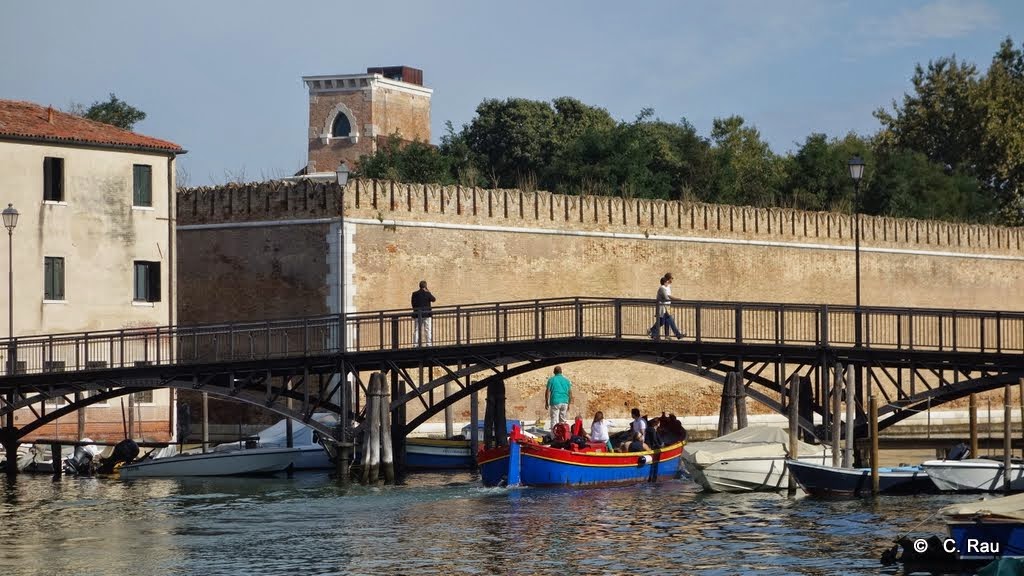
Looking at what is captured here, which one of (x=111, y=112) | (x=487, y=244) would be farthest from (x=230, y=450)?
(x=111, y=112)

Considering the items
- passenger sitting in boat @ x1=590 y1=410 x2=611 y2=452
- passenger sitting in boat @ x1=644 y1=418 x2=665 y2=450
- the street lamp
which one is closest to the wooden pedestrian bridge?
the street lamp

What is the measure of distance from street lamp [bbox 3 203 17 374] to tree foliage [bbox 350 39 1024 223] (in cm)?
1557

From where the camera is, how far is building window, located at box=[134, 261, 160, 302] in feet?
128

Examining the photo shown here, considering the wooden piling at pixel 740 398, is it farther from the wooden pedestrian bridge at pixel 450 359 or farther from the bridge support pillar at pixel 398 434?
the bridge support pillar at pixel 398 434

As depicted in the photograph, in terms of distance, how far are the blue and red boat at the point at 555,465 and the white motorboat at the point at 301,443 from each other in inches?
189

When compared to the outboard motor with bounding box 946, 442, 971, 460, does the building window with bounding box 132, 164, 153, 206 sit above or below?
above

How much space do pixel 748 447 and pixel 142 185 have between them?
1616 cm

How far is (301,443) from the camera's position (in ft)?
115

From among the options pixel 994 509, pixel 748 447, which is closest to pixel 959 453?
pixel 748 447

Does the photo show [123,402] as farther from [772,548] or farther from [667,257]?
[772,548]

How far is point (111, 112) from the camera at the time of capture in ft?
225

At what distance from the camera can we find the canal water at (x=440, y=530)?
21562 mm

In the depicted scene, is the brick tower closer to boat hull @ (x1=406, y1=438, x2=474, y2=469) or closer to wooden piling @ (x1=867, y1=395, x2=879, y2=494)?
boat hull @ (x1=406, y1=438, x2=474, y2=469)

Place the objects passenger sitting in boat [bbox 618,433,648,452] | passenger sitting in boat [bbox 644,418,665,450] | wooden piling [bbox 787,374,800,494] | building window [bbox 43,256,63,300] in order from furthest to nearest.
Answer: building window [bbox 43,256,63,300]
passenger sitting in boat [bbox 644,418,665,450]
passenger sitting in boat [bbox 618,433,648,452]
wooden piling [bbox 787,374,800,494]
